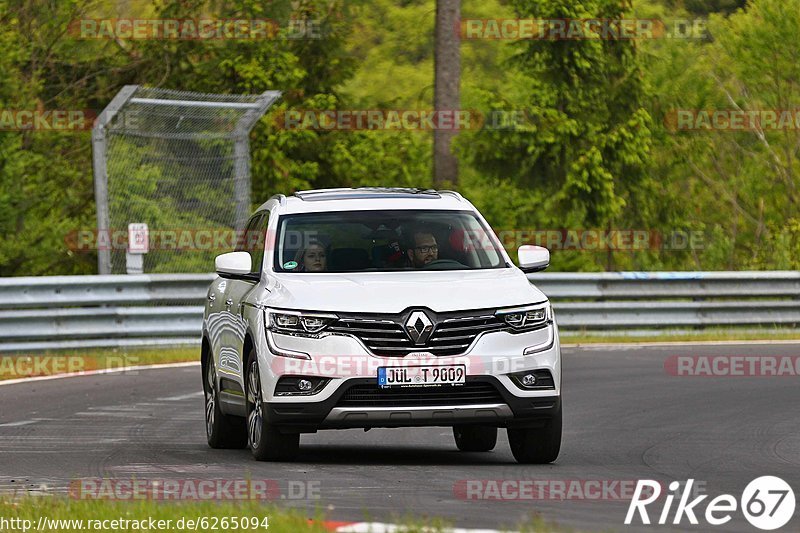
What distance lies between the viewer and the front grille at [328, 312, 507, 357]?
33.3 feet

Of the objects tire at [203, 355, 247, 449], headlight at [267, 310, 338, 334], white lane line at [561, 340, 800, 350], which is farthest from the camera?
white lane line at [561, 340, 800, 350]

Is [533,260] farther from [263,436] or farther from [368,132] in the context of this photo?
[368,132]

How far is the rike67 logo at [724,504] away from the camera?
7859 millimetres

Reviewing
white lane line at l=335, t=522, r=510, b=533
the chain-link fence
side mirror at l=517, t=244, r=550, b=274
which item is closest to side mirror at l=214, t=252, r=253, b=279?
side mirror at l=517, t=244, r=550, b=274

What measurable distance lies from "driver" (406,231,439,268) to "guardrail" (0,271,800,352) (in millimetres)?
10272

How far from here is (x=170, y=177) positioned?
2317 cm

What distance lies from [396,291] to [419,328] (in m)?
0.35

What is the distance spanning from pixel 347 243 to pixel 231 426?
1.72m

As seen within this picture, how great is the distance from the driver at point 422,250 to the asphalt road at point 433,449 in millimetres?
1302

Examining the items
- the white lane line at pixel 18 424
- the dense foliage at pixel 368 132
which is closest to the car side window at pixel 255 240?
the white lane line at pixel 18 424

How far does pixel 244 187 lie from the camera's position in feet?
78.3

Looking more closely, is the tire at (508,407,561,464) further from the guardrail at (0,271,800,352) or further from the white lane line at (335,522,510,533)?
the guardrail at (0,271,800,352)

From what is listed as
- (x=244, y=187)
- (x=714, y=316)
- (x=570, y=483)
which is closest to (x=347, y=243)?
(x=570, y=483)

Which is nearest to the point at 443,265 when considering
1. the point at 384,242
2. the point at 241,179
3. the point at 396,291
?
the point at 384,242
